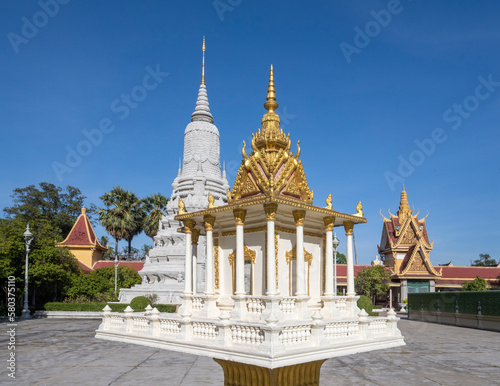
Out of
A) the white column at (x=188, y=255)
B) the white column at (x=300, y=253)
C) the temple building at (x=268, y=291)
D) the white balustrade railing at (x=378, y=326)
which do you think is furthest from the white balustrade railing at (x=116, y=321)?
the white balustrade railing at (x=378, y=326)

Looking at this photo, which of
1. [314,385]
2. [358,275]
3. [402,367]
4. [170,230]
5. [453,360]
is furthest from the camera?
[358,275]

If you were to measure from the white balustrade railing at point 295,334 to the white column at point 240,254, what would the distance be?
2384mm

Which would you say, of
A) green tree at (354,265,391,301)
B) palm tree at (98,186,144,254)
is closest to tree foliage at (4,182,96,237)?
palm tree at (98,186,144,254)

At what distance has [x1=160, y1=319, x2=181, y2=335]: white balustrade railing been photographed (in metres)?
11.7

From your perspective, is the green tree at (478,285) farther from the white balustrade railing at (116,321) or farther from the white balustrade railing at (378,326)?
the white balustrade railing at (116,321)

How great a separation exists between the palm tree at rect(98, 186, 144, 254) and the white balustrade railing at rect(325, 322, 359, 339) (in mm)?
58949

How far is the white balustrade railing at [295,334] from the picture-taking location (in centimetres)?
928

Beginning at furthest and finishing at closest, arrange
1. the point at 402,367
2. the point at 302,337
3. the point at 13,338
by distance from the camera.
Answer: the point at 13,338 → the point at 402,367 → the point at 302,337

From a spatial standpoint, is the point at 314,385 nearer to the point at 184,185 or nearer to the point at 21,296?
the point at 184,185

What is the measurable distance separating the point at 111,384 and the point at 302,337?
28.0ft

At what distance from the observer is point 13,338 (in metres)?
25.2

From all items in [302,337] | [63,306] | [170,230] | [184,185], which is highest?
[184,185]

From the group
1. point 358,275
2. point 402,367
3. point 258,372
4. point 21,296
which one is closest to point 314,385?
point 258,372

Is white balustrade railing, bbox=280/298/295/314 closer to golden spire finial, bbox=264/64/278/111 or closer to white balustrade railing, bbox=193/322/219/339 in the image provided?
white balustrade railing, bbox=193/322/219/339
